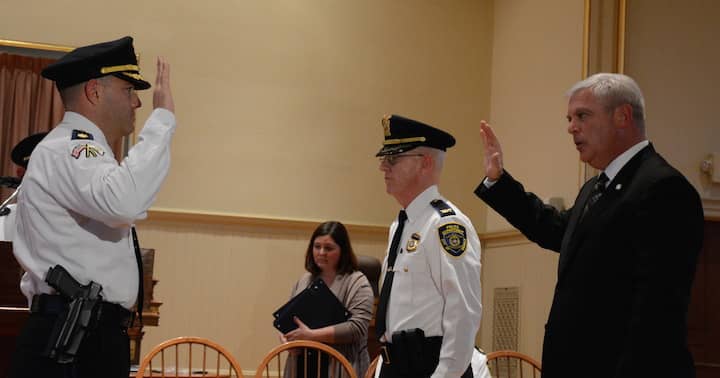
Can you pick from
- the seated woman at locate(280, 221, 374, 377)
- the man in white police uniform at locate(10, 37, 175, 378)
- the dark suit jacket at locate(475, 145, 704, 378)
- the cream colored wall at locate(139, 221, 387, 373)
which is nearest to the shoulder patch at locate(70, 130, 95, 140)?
the man in white police uniform at locate(10, 37, 175, 378)

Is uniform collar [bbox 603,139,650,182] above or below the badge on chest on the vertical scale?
above

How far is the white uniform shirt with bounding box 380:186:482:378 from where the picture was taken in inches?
113

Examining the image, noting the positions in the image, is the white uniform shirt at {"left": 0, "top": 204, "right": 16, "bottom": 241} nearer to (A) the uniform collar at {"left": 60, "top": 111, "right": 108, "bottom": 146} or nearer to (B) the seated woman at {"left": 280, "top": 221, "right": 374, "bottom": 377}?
(B) the seated woman at {"left": 280, "top": 221, "right": 374, "bottom": 377}

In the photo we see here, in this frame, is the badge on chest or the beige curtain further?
the beige curtain

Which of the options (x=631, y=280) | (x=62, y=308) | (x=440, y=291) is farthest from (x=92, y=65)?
(x=631, y=280)

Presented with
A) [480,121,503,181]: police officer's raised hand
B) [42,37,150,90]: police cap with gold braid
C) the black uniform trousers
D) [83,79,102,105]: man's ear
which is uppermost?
[42,37,150,90]: police cap with gold braid

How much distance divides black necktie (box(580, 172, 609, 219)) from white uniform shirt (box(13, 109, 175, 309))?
47.4 inches

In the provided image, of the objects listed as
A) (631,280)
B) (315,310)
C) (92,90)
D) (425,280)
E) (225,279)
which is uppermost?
(92,90)

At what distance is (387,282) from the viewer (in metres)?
3.10

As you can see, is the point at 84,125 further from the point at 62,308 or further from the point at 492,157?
the point at 492,157

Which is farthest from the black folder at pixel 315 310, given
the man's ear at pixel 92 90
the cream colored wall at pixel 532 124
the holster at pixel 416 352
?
the man's ear at pixel 92 90

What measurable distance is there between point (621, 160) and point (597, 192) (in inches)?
4.5

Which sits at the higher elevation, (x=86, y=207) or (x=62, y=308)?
(x=86, y=207)

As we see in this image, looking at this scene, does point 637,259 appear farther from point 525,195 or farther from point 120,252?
point 120,252
